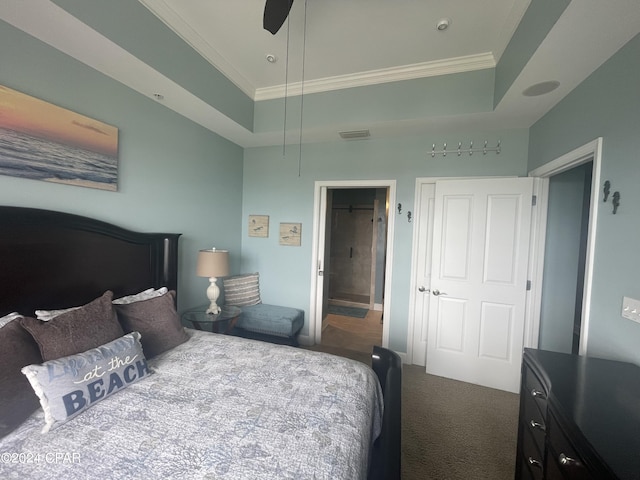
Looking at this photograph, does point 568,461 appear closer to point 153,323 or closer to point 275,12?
point 153,323

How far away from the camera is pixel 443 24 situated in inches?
72.5

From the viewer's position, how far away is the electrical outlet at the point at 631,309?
1.22 metres

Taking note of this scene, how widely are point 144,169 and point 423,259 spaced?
2.83 metres

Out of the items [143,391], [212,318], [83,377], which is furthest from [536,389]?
[212,318]

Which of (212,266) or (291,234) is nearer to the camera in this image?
(212,266)

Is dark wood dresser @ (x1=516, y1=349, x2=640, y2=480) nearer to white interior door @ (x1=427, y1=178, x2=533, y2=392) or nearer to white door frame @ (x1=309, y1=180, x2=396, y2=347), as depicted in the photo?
white interior door @ (x1=427, y1=178, x2=533, y2=392)

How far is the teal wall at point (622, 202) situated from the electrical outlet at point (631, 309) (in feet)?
0.08

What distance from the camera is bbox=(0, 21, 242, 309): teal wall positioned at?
1.50 metres

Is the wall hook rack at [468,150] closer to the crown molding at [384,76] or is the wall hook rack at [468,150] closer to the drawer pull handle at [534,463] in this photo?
the crown molding at [384,76]

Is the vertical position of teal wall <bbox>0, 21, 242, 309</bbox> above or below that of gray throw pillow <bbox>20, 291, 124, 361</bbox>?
above

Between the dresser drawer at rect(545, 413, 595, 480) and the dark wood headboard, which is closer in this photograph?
the dresser drawer at rect(545, 413, 595, 480)

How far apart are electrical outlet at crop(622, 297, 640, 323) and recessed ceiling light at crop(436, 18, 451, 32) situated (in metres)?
2.00

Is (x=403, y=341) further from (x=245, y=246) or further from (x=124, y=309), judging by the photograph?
(x=124, y=309)

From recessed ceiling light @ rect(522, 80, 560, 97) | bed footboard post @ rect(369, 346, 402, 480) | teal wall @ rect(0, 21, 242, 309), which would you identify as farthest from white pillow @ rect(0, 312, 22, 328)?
recessed ceiling light @ rect(522, 80, 560, 97)
